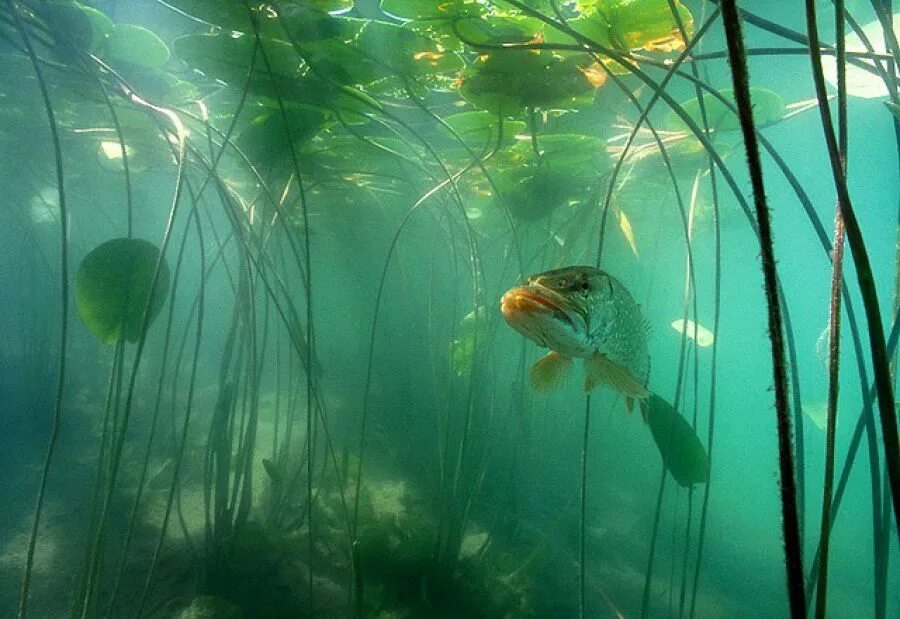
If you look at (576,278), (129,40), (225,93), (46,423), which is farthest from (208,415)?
(576,278)

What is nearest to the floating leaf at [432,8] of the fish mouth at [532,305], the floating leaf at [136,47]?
the fish mouth at [532,305]

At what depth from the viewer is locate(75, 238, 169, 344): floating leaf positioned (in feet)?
10.8

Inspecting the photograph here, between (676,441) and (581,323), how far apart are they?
42.6 inches

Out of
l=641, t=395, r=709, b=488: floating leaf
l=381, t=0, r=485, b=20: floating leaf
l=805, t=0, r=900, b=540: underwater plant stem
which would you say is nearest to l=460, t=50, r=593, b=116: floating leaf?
l=381, t=0, r=485, b=20: floating leaf

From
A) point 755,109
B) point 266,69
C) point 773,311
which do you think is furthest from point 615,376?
point 755,109

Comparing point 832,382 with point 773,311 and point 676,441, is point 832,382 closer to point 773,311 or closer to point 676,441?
point 773,311

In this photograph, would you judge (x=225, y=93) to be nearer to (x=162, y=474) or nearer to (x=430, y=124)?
(x=430, y=124)

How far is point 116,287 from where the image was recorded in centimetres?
335

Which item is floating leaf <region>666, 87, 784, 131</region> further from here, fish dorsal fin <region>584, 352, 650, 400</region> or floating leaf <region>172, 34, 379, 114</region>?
fish dorsal fin <region>584, 352, 650, 400</region>

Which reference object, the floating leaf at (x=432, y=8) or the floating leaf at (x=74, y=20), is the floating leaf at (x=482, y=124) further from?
the floating leaf at (x=74, y=20)

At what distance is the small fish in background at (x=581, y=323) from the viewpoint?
150cm

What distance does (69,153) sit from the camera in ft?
42.9

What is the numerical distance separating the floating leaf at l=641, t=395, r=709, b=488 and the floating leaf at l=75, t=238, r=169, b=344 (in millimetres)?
2864

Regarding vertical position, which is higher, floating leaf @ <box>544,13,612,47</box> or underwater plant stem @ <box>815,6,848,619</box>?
floating leaf @ <box>544,13,612,47</box>
